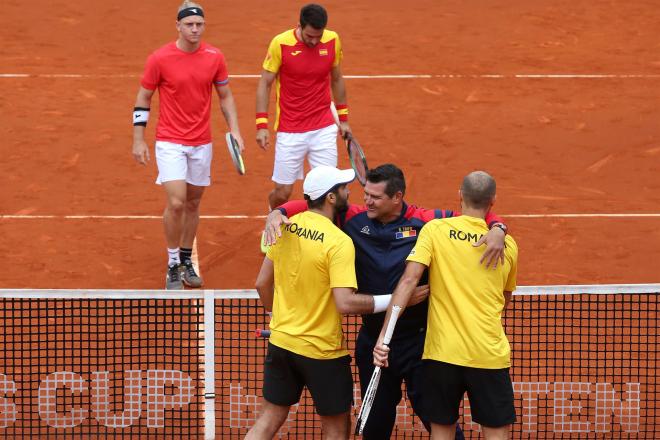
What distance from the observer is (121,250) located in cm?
1255

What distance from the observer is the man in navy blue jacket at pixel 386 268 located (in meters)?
7.54

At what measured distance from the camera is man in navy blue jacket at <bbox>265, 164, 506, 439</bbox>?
24.7ft

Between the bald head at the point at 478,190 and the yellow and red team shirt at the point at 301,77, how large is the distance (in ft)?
14.7

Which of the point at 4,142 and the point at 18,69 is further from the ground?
the point at 18,69

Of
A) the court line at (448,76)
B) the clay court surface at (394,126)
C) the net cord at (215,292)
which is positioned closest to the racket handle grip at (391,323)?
the net cord at (215,292)

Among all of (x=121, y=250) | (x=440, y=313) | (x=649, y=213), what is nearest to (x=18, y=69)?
(x=121, y=250)

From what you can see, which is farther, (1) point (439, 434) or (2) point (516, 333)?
(2) point (516, 333)

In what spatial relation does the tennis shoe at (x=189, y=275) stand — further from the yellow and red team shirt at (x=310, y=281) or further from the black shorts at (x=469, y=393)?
the black shorts at (x=469, y=393)

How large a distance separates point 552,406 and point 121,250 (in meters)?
4.94

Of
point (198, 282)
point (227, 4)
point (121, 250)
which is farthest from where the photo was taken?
point (227, 4)

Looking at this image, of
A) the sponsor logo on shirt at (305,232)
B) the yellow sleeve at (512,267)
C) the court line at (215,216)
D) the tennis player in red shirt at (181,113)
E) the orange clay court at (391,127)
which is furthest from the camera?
the court line at (215,216)

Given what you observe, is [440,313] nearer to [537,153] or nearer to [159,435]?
[159,435]

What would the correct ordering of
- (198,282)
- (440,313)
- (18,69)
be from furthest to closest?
(18,69) → (198,282) → (440,313)

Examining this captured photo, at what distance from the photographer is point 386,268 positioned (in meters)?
7.59
